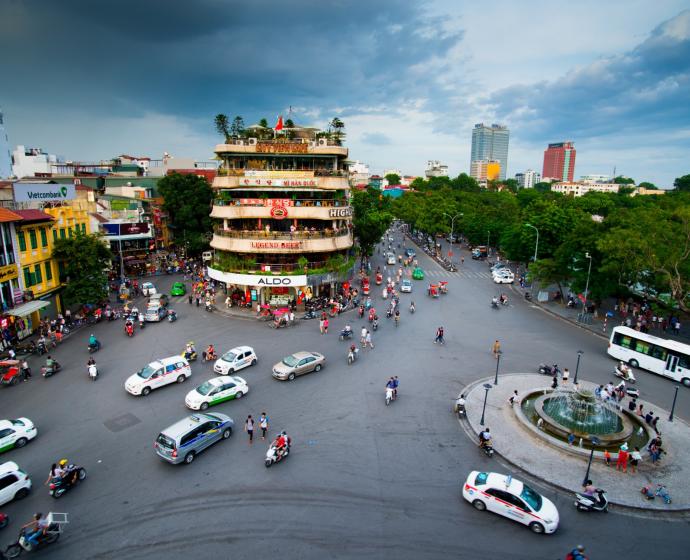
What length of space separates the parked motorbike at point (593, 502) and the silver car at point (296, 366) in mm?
14850

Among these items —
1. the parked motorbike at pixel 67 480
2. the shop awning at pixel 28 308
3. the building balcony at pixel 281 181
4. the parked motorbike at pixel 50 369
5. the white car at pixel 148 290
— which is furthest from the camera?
the white car at pixel 148 290

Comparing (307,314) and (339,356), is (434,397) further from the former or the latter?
(307,314)

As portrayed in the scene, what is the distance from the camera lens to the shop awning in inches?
1135

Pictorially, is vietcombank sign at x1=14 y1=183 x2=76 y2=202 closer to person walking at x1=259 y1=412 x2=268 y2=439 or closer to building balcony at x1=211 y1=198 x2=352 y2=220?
building balcony at x1=211 y1=198 x2=352 y2=220

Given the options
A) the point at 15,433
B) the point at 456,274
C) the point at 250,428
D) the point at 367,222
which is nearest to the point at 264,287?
the point at 367,222

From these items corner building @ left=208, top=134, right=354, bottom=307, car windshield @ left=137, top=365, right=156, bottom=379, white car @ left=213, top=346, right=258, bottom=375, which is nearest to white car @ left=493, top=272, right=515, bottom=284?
corner building @ left=208, top=134, right=354, bottom=307

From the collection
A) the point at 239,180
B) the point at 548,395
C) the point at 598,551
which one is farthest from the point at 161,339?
the point at 598,551

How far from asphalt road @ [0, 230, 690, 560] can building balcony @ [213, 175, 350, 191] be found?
16.7m

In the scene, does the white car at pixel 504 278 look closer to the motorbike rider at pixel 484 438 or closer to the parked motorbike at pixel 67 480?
the motorbike rider at pixel 484 438

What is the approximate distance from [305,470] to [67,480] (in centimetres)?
857

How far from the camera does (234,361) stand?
82.0 ft

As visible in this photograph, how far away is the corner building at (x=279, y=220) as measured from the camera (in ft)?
125

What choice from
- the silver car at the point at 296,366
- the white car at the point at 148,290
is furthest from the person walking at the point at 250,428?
the white car at the point at 148,290

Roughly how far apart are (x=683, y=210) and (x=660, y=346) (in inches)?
391
